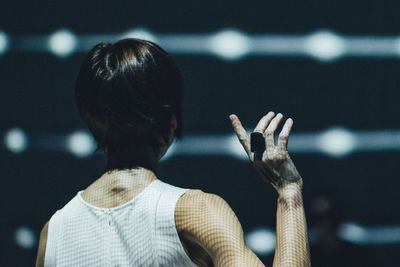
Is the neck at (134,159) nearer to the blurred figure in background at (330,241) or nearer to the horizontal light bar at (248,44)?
the blurred figure in background at (330,241)

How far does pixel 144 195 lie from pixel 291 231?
193mm

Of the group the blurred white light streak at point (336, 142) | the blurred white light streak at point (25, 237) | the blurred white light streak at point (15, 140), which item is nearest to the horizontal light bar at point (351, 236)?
the blurred white light streak at point (336, 142)

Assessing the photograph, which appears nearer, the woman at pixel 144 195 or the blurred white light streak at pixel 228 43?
the woman at pixel 144 195

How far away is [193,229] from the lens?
2.91 ft

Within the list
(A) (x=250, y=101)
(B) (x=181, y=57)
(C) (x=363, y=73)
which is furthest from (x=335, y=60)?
(B) (x=181, y=57)

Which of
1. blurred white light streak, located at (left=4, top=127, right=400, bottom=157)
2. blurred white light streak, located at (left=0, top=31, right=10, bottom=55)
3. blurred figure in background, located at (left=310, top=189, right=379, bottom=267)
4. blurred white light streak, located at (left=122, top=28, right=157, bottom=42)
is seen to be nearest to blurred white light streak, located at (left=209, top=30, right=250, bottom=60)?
blurred white light streak, located at (left=122, top=28, right=157, bottom=42)

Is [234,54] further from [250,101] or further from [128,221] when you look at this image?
[128,221]

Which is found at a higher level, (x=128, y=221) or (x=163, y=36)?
(x=163, y=36)

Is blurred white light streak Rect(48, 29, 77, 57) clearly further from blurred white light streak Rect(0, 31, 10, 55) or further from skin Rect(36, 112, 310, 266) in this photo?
skin Rect(36, 112, 310, 266)

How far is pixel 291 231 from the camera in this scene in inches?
34.7

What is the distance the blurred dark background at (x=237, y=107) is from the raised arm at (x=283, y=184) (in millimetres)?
2769

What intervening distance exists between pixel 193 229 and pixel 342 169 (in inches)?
116

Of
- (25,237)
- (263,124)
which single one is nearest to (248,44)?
(25,237)

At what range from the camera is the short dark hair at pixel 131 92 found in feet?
3.13
